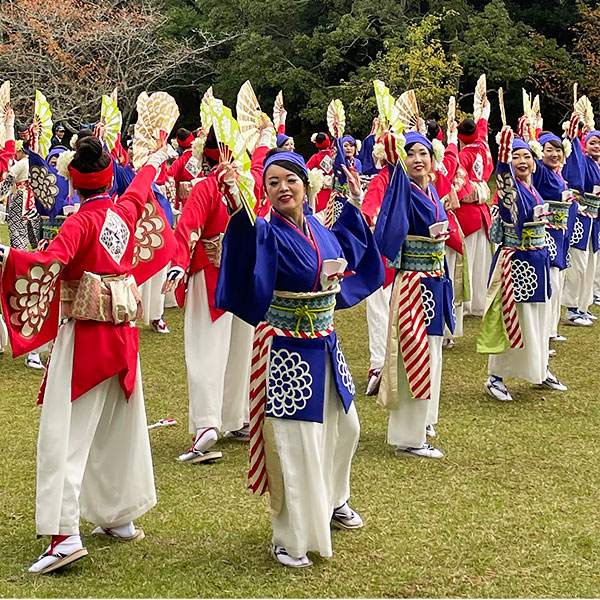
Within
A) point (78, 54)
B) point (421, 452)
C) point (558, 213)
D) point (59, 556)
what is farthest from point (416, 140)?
point (78, 54)

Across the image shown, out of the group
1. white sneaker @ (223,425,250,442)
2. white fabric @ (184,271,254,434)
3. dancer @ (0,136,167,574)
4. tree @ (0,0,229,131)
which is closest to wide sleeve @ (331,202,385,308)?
dancer @ (0,136,167,574)

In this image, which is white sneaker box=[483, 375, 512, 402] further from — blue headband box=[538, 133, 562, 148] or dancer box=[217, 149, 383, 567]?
dancer box=[217, 149, 383, 567]

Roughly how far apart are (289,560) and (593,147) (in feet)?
21.3

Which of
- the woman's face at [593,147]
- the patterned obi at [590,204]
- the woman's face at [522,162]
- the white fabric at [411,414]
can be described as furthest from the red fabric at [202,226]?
the woman's face at [593,147]

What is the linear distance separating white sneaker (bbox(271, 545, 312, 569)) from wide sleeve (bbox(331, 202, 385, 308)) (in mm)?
1037

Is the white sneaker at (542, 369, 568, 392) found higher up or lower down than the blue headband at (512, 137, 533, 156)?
lower down

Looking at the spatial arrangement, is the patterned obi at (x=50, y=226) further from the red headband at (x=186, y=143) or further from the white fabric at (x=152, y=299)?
the red headband at (x=186, y=143)

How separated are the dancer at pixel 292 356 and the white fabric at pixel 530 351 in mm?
2697

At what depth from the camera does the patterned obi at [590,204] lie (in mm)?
8945

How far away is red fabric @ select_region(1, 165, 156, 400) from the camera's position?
3.59m

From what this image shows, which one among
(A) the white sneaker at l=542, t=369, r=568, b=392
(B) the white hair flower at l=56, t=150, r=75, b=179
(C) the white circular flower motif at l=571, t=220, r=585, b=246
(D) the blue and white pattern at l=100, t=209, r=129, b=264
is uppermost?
(B) the white hair flower at l=56, t=150, r=75, b=179

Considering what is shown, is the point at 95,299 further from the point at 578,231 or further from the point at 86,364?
the point at 578,231

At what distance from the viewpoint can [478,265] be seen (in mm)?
9125

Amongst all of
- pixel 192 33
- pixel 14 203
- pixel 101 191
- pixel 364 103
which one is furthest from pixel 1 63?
pixel 101 191
